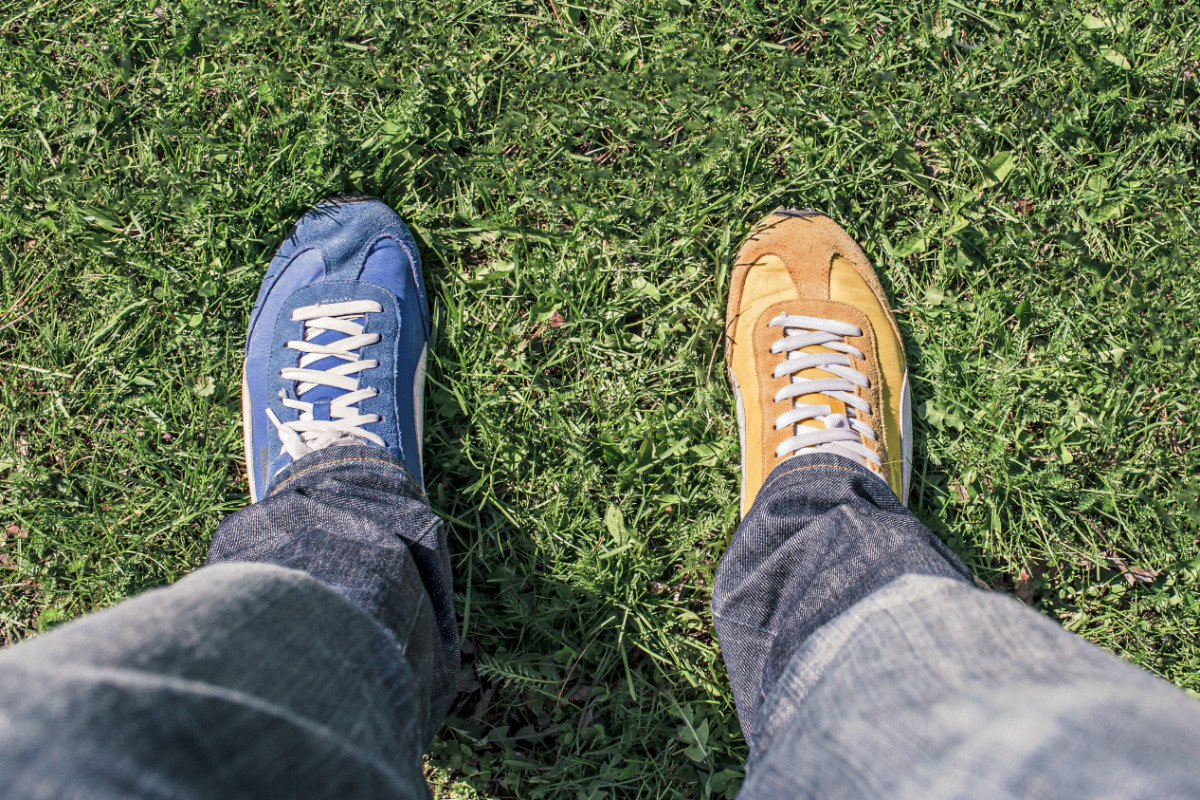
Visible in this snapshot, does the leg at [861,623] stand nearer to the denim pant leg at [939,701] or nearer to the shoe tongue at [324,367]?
the denim pant leg at [939,701]

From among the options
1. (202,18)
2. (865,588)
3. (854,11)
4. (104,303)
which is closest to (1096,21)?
(854,11)

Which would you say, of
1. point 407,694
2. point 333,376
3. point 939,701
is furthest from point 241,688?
point 333,376

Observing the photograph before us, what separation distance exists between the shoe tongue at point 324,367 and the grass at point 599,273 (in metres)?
0.25

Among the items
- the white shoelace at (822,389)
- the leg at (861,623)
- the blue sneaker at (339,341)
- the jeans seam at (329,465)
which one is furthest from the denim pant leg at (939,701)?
the blue sneaker at (339,341)

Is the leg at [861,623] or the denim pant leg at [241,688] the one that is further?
the leg at [861,623]

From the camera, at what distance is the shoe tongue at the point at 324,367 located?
7.31 ft

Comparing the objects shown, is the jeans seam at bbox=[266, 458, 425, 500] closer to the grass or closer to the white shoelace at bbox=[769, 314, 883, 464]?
the grass

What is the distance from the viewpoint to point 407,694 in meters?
1.28

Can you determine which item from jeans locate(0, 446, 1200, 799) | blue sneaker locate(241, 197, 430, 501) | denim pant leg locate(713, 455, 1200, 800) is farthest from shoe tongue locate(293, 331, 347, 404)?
denim pant leg locate(713, 455, 1200, 800)

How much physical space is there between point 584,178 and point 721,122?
0.46 meters

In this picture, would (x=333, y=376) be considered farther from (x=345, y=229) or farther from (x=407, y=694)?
(x=407, y=694)

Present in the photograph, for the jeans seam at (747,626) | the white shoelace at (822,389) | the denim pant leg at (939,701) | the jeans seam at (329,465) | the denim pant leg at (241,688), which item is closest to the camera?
the denim pant leg at (241,688)

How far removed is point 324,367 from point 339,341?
0.09 meters

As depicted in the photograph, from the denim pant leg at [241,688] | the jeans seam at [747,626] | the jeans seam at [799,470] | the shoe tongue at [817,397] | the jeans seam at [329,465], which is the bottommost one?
the jeans seam at [747,626]
